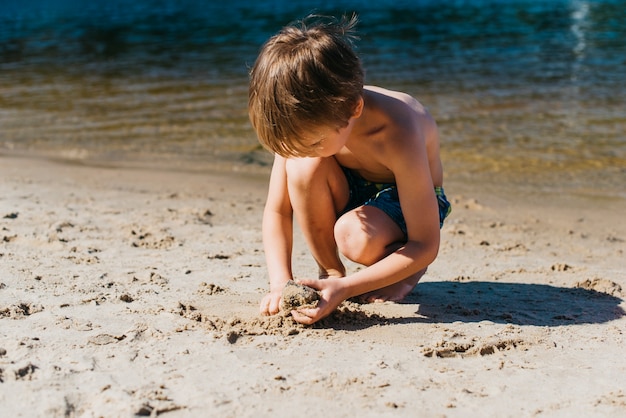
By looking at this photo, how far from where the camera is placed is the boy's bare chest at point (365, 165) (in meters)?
2.68

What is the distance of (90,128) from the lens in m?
6.85

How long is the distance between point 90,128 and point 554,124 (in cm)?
407

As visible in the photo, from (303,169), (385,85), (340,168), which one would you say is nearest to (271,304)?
(303,169)

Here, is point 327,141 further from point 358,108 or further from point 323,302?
point 323,302

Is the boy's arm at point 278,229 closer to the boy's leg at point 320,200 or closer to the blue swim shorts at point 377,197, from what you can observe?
the boy's leg at point 320,200

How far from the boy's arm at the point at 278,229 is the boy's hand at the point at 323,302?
0.73 ft

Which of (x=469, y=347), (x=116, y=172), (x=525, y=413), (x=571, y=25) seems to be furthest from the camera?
(x=571, y=25)

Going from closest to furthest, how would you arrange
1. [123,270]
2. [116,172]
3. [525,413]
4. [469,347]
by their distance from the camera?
[525,413], [469,347], [123,270], [116,172]

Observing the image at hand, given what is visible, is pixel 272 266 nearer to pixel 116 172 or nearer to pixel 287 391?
pixel 287 391

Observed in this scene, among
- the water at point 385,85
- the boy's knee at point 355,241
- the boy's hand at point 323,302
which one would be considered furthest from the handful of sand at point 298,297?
the water at point 385,85

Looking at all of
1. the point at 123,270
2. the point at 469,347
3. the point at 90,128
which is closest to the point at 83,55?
the point at 90,128

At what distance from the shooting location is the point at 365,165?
8.99 feet

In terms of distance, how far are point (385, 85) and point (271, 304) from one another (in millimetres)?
6757

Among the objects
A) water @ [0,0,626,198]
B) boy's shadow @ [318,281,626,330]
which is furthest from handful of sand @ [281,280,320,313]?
water @ [0,0,626,198]
